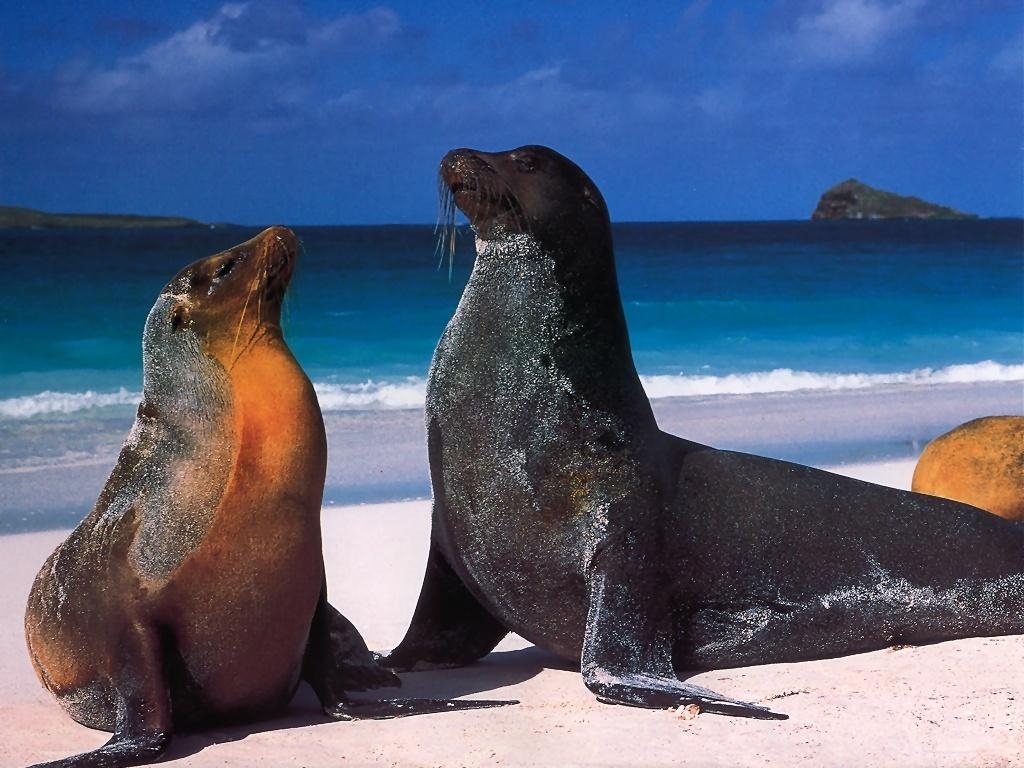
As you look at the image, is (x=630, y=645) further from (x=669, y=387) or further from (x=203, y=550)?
(x=669, y=387)

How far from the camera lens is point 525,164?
518cm

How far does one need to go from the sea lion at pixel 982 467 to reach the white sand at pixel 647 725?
1.14 meters

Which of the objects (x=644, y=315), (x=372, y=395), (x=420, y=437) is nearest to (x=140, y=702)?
(x=420, y=437)

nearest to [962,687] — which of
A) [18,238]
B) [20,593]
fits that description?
[20,593]

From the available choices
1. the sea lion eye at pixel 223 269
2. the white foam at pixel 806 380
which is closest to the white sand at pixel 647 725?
the sea lion eye at pixel 223 269

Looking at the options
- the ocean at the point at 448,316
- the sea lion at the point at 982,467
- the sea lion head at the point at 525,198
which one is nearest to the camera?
the sea lion head at the point at 525,198

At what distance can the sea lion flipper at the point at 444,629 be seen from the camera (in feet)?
17.3

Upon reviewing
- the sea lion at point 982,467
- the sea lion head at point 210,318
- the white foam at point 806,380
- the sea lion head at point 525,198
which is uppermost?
the sea lion head at point 525,198

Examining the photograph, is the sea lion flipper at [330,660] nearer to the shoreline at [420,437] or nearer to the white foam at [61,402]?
the shoreline at [420,437]

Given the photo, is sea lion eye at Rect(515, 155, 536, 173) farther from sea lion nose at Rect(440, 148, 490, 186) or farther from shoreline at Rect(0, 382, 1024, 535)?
shoreline at Rect(0, 382, 1024, 535)

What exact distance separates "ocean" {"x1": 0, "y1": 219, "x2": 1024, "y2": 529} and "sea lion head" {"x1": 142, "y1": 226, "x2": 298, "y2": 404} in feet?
1.59

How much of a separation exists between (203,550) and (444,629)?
54.7 inches

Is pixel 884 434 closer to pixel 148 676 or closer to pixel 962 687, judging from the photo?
pixel 962 687

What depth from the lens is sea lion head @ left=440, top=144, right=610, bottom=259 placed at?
510 centimetres
